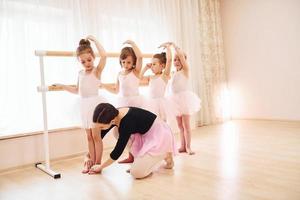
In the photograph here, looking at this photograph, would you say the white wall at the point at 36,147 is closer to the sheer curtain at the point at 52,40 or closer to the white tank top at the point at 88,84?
the sheer curtain at the point at 52,40

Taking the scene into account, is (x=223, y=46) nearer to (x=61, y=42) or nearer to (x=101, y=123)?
(x=61, y=42)

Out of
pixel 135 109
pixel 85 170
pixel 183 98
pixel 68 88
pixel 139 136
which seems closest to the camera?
pixel 135 109

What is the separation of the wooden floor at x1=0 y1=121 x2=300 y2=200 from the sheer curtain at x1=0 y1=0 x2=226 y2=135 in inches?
21.0

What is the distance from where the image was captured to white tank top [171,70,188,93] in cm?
304

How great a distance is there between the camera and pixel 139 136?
2.36m

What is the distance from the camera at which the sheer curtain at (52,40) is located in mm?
2725

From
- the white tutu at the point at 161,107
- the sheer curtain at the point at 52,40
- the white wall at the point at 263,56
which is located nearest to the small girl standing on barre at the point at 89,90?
the sheer curtain at the point at 52,40

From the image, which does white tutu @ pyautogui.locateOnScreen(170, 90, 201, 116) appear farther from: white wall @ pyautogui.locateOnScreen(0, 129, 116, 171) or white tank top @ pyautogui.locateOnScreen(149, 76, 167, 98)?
white wall @ pyautogui.locateOnScreen(0, 129, 116, 171)

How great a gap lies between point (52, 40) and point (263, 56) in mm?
3350

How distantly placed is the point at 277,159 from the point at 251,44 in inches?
113

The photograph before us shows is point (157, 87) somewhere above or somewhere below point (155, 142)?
above

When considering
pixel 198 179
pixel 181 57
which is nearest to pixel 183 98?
pixel 181 57

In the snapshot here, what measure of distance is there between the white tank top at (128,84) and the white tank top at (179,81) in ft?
1.77

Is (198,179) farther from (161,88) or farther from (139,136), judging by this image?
(161,88)
